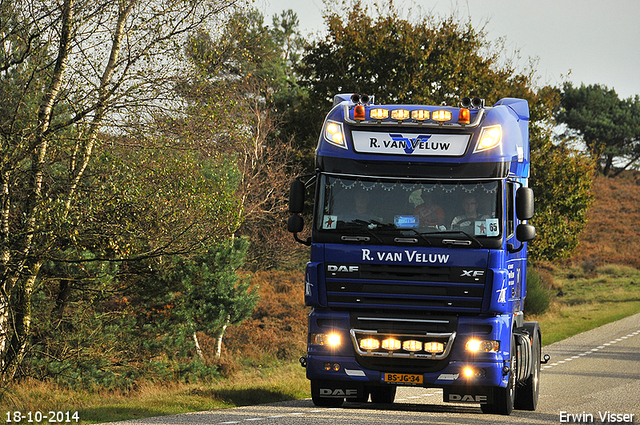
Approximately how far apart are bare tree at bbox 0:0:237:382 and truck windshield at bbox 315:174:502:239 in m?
7.32

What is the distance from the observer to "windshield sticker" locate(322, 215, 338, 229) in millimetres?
10974

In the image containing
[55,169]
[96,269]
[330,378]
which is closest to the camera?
[330,378]

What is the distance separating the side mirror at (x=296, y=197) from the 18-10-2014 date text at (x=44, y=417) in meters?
4.03

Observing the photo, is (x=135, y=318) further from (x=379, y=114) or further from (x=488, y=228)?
(x=488, y=228)

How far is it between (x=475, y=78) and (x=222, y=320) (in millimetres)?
12448

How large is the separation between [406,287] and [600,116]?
8033 cm

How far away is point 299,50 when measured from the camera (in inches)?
2313

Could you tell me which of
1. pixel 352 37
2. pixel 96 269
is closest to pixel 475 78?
pixel 352 37

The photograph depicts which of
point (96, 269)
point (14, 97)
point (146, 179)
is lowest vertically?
point (96, 269)

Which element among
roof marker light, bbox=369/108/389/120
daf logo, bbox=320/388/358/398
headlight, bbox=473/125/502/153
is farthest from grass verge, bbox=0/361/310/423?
headlight, bbox=473/125/502/153

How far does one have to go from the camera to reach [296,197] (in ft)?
37.2

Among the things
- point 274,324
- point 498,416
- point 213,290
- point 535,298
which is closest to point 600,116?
point 535,298

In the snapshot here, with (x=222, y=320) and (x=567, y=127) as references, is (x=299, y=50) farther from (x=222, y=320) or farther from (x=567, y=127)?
(x=567, y=127)

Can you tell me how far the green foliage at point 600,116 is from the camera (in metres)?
85.7
